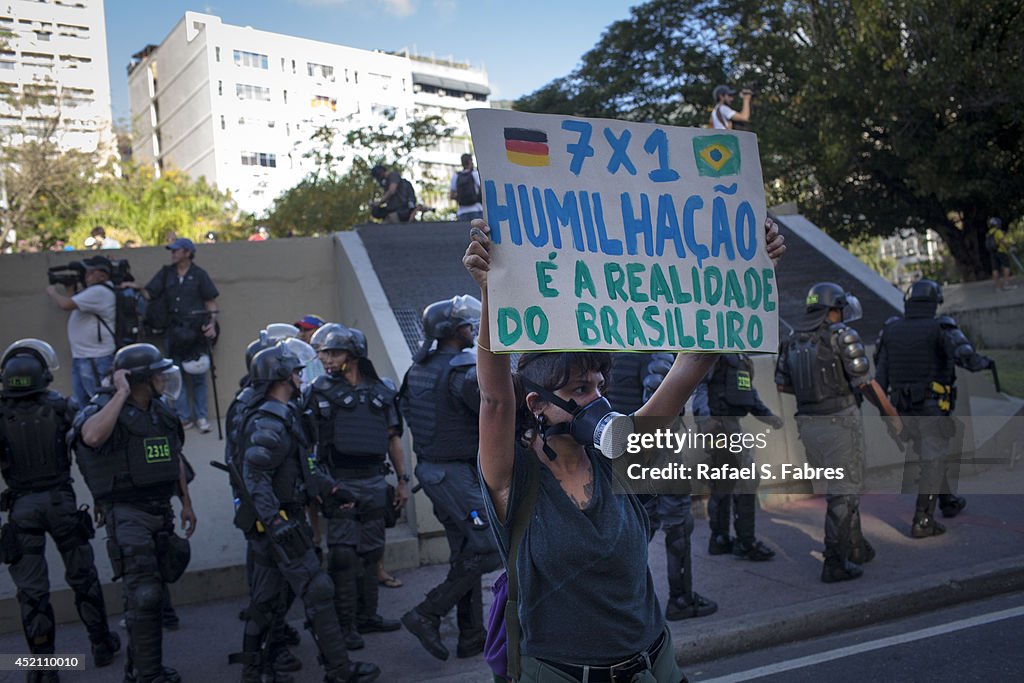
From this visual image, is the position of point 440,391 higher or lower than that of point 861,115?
lower

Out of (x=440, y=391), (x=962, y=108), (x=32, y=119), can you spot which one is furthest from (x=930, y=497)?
(x=962, y=108)

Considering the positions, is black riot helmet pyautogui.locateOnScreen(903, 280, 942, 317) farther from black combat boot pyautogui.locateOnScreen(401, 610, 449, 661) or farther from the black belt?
the black belt

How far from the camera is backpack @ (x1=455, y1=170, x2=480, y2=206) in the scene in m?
14.4

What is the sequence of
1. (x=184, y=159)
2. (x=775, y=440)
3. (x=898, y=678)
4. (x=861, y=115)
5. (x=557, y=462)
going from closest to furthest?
(x=557, y=462) → (x=898, y=678) → (x=775, y=440) → (x=861, y=115) → (x=184, y=159)

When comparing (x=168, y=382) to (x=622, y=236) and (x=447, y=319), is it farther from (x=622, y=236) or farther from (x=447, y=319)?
(x=622, y=236)

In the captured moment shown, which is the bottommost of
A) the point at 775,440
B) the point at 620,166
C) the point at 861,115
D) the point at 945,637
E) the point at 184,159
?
the point at 945,637

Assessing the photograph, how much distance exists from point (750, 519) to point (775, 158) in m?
23.6

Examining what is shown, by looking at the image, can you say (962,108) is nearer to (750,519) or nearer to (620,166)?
(750,519)

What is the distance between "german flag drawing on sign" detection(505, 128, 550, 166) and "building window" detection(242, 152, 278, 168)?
6597cm

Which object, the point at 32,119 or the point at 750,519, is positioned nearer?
the point at 750,519

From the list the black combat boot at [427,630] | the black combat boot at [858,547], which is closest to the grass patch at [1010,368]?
the black combat boot at [858,547]

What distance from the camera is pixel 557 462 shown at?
8.94 feet

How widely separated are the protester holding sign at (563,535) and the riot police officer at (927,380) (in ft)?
18.9

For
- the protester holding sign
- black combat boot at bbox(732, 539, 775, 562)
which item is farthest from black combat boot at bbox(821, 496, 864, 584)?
the protester holding sign
